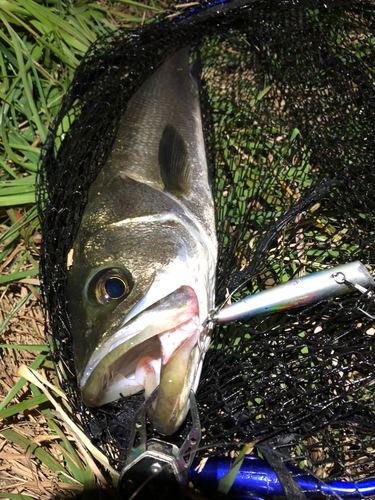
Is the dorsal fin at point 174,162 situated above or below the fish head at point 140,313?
above

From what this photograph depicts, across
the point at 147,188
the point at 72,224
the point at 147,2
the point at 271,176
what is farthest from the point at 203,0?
the point at 72,224

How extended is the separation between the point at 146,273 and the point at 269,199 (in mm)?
1238

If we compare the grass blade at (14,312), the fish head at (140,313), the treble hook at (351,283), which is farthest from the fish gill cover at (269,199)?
the grass blade at (14,312)

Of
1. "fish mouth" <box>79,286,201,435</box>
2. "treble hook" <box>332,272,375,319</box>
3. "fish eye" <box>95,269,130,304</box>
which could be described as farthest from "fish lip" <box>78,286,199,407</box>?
"treble hook" <box>332,272,375,319</box>

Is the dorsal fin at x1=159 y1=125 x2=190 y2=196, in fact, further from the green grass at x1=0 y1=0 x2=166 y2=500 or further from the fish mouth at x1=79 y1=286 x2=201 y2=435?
the green grass at x1=0 y1=0 x2=166 y2=500

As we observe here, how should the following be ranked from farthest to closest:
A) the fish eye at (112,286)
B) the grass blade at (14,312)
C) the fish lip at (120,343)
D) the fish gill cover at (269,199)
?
1. the grass blade at (14,312)
2. the fish gill cover at (269,199)
3. the fish eye at (112,286)
4. the fish lip at (120,343)

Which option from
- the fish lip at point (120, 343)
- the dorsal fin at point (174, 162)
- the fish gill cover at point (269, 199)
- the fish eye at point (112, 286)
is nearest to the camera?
the fish lip at point (120, 343)

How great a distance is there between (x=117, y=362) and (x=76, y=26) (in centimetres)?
287

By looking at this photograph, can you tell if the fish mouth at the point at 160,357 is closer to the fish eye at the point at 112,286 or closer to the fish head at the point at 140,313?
the fish head at the point at 140,313

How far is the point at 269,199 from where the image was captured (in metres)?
2.60

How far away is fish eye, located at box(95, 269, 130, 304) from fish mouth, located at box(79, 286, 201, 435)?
169 mm

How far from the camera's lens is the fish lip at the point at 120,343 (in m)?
1.52

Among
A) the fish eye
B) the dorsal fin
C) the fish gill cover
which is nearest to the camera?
the fish eye

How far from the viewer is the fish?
1.55 m
